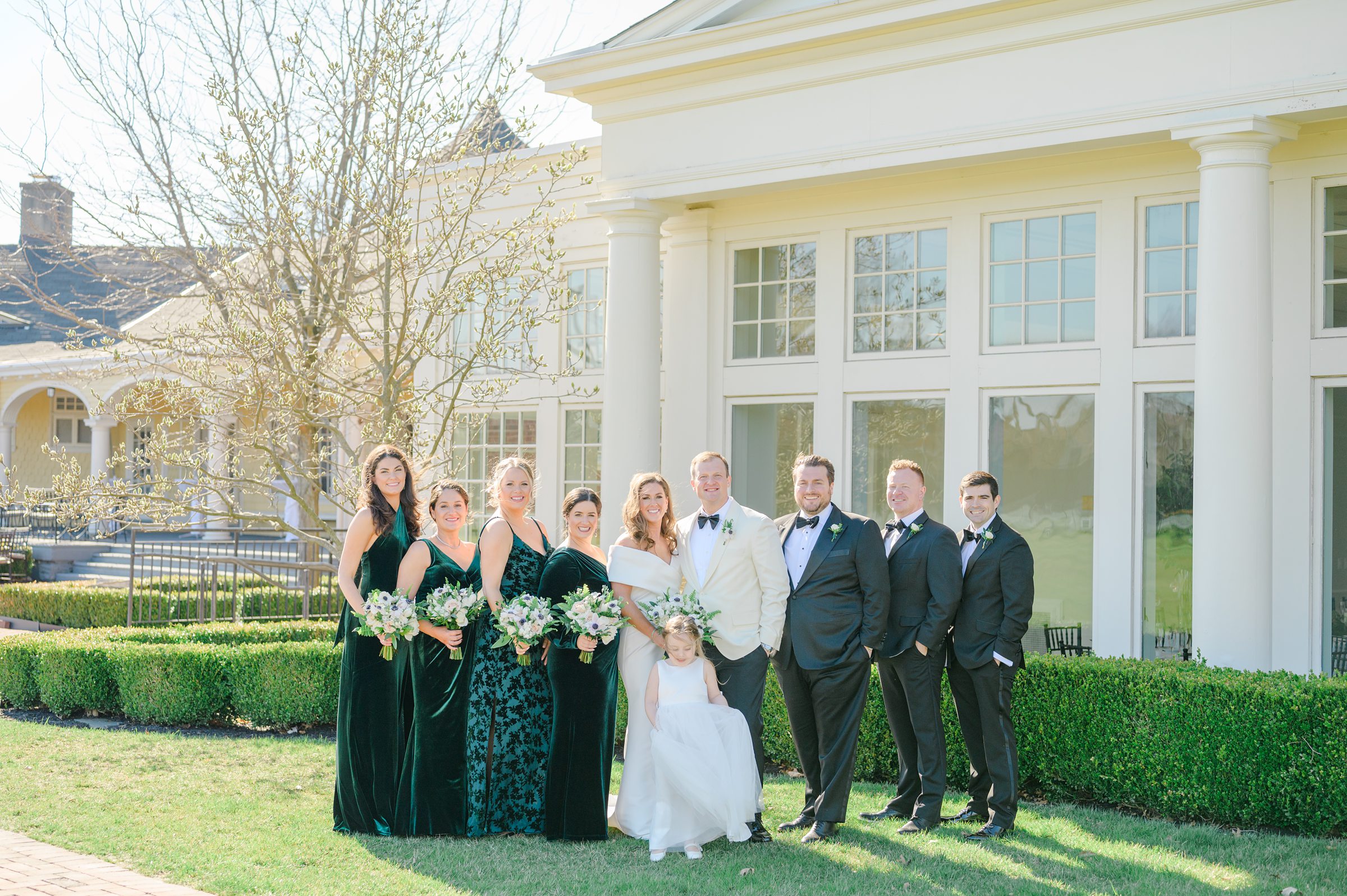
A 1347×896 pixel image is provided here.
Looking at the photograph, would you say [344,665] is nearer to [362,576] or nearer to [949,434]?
[362,576]

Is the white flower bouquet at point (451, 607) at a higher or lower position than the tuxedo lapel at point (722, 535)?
lower

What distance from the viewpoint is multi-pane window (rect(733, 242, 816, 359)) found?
11.1 meters

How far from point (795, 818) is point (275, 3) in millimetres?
9352

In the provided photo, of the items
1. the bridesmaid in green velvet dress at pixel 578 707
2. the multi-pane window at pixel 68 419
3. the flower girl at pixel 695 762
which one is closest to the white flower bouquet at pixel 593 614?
the bridesmaid in green velvet dress at pixel 578 707

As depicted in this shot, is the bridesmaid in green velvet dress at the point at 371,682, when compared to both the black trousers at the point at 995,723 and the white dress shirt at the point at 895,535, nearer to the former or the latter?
the white dress shirt at the point at 895,535

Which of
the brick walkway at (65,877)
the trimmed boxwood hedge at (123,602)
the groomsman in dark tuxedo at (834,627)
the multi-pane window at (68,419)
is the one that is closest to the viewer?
the brick walkway at (65,877)

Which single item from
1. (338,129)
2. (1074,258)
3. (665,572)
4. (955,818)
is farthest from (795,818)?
(338,129)

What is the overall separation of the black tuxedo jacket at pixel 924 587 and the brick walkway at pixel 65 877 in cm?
354

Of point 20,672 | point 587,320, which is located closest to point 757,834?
point 587,320

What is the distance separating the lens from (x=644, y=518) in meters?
6.39

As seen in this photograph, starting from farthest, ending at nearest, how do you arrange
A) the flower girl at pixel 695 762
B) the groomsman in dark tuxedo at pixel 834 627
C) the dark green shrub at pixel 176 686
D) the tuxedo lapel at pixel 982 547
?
the dark green shrub at pixel 176 686 < the tuxedo lapel at pixel 982 547 < the groomsman in dark tuxedo at pixel 834 627 < the flower girl at pixel 695 762

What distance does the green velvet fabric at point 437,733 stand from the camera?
255 inches

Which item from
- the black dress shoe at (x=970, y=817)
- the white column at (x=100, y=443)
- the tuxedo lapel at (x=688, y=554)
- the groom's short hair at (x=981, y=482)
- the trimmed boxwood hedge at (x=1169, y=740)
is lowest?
the black dress shoe at (x=970, y=817)

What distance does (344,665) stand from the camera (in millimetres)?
6766
